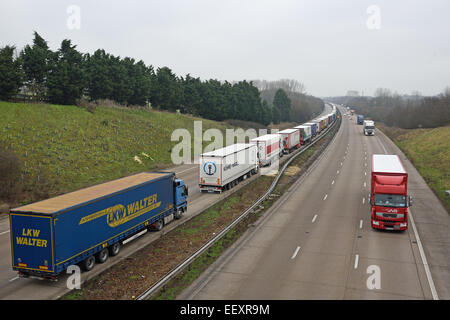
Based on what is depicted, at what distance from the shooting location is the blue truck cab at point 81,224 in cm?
1514

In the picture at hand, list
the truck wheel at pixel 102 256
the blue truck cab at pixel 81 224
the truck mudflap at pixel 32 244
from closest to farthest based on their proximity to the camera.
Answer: the truck mudflap at pixel 32 244 → the blue truck cab at pixel 81 224 → the truck wheel at pixel 102 256

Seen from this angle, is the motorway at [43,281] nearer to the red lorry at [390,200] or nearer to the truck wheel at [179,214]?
the truck wheel at [179,214]

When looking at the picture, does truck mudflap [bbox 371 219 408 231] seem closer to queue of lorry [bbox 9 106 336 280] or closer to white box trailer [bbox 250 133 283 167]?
queue of lorry [bbox 9 106 336 280]

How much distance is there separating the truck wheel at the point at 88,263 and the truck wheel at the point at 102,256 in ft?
1.80

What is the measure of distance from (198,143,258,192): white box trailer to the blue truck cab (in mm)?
11148

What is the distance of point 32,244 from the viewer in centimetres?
1529

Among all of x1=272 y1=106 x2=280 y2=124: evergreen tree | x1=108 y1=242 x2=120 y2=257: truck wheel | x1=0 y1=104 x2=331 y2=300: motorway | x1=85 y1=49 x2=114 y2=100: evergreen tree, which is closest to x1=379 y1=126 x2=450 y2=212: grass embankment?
x1=0 y1=104 x2=331 y2=300: motorway

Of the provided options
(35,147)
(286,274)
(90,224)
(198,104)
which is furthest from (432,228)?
(198,104)

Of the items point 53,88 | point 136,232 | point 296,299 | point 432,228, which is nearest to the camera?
point 296,299

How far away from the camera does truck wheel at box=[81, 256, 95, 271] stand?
57.1ft

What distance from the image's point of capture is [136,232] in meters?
21.0

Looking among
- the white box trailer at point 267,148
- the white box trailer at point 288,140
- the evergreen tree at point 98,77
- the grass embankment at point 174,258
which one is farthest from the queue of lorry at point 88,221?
the evergreen tree at point 98,77
